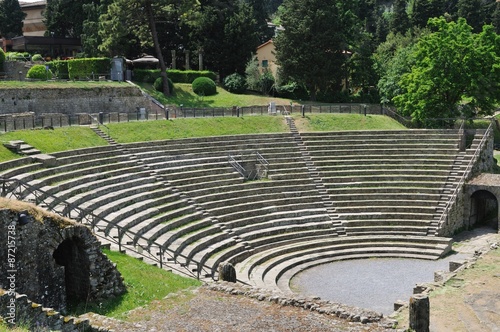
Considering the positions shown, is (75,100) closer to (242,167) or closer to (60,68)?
(60,68)

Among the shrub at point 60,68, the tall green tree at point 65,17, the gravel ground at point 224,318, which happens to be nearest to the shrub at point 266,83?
the shrub at point 60,68

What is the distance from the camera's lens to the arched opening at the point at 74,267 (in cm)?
1944

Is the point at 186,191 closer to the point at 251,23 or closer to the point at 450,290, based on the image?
the point at 450,290

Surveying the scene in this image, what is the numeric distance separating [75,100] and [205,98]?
1290 centimetres

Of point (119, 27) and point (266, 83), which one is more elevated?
point (119, 27)

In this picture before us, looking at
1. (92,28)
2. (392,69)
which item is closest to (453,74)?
(392,69)

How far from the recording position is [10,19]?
78500 millimetres

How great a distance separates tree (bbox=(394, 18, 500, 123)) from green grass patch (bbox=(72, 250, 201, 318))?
88.9 feet

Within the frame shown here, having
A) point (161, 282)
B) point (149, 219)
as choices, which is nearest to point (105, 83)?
point (149, 219)

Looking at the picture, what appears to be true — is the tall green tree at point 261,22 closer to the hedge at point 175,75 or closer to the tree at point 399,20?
the tree at point 399,20

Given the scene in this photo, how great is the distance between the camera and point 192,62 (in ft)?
211

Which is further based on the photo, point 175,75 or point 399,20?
point 399,20

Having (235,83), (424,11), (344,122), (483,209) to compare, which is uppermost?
(424,11)

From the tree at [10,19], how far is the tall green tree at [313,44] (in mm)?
37469
